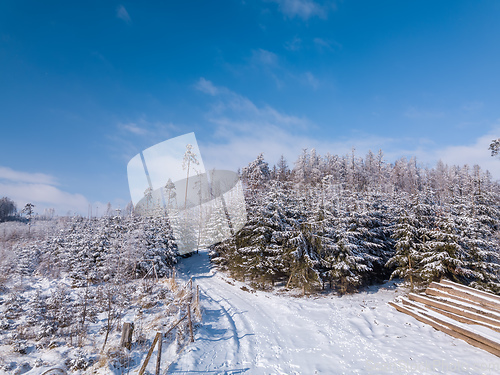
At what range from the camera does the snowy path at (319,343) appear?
26.2ft

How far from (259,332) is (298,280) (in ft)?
26.9

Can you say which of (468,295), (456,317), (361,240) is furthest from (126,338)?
(361,240)

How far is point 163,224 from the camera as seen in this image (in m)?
30.1

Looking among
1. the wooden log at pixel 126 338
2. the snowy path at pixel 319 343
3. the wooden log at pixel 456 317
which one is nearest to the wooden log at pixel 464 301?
the wooden log at pixel 456 317

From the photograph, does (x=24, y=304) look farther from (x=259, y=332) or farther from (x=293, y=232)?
(x=293, y=232)

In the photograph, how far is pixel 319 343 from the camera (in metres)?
10.1

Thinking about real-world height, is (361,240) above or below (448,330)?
above

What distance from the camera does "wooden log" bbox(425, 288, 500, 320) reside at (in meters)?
A: 10.3

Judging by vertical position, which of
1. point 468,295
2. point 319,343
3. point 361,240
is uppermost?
point 361,240

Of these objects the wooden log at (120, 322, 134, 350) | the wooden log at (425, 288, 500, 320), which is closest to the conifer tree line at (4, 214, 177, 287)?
the wooden log at (120, 322, 134, 350)

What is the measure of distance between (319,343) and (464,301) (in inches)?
320

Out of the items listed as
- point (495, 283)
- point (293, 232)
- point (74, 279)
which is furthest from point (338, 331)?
point (74, 279)

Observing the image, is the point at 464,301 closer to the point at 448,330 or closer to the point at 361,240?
the point at 448,330

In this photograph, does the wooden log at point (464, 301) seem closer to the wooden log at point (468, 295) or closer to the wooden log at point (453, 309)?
the wooden log at point (468, 295)
